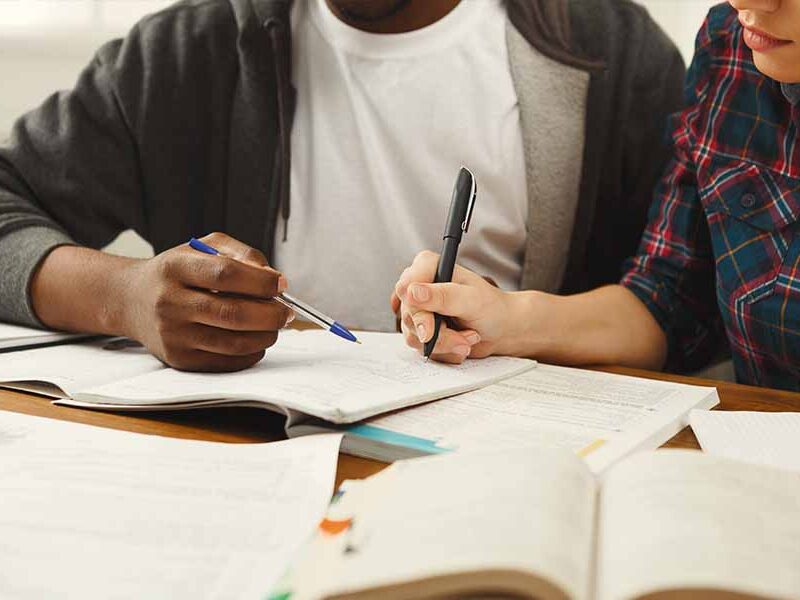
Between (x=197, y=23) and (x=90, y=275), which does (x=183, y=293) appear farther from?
(x=197, y=23)

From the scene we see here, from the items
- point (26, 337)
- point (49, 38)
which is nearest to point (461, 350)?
point (26, 337)

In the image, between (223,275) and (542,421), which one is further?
(223,275)

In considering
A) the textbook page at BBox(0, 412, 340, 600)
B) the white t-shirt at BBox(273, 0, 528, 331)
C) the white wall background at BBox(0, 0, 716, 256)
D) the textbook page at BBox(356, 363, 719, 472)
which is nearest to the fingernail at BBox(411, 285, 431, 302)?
the textbook page at BBox(356, 363, 719, 472)

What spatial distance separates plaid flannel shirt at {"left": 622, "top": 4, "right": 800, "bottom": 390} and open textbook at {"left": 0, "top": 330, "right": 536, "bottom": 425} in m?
0.28

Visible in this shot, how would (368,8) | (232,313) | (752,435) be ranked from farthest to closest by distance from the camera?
(368,8) < (232,313) < (752,435)

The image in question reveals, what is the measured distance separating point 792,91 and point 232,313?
0.60 m

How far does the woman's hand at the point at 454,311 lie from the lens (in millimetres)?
837

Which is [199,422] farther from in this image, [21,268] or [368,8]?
[368,8]

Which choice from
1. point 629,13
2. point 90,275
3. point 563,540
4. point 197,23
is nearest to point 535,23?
point 629,13

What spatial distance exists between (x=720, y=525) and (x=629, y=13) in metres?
1.09

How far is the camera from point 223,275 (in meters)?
0.79

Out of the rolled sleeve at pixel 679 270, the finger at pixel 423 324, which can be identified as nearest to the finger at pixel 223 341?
the finger at pixel 423 324

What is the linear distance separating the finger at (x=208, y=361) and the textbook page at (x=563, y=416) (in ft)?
0.59

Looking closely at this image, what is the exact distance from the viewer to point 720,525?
39 cm
